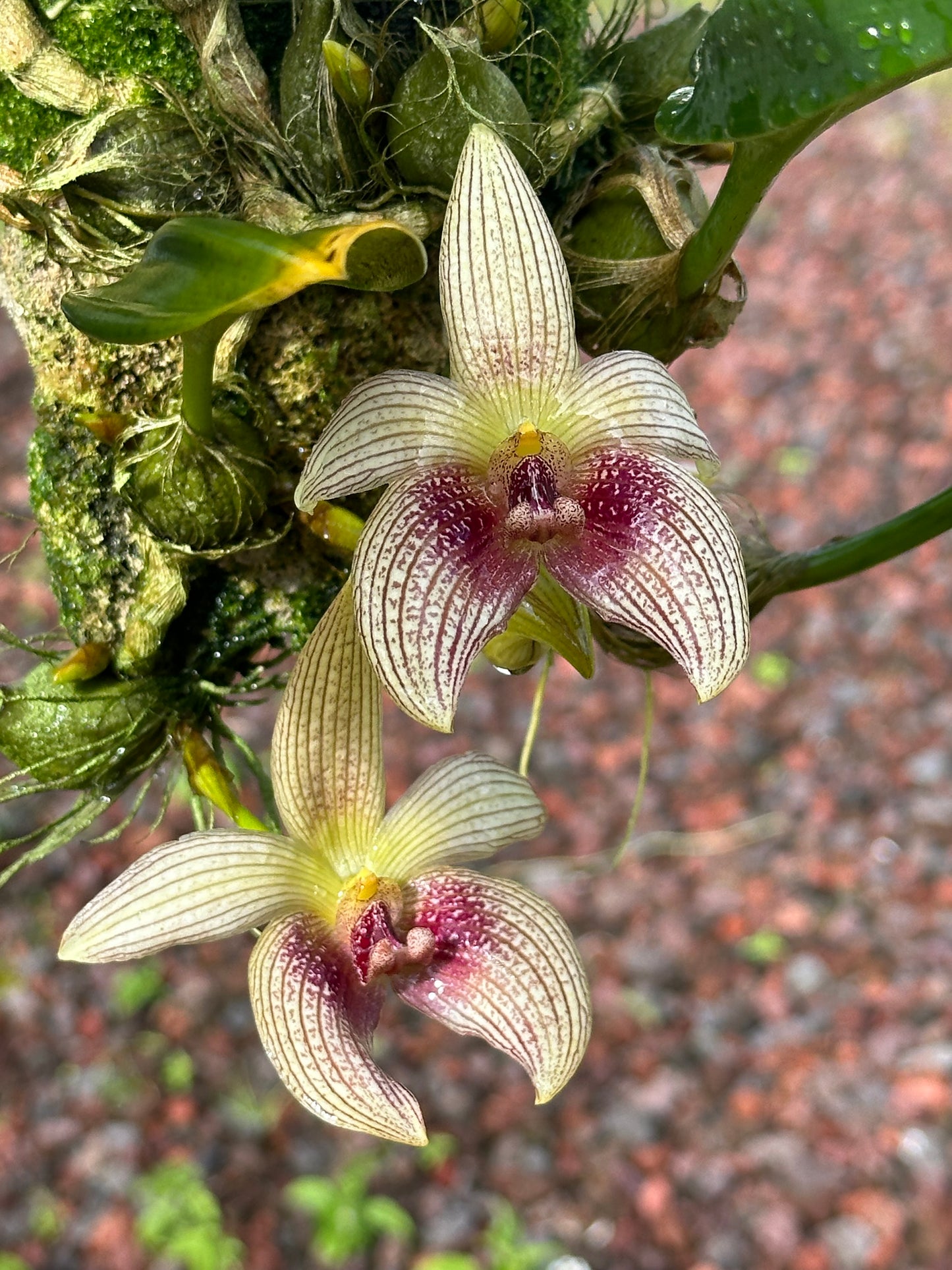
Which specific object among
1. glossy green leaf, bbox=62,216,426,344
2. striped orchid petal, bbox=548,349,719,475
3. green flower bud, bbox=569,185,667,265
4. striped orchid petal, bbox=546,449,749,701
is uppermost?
glossy green leaf, bbox=62,216,426,344

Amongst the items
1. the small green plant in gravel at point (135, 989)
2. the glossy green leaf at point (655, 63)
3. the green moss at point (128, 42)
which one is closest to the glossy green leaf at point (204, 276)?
the green moss at point (128, 42)

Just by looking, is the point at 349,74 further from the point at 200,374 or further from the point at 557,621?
the point at 557,621

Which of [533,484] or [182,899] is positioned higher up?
[533,484]

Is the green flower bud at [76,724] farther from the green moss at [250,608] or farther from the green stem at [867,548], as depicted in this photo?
the green stem at [867,548]

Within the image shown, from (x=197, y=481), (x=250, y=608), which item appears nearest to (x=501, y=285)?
(x=197, y=481)

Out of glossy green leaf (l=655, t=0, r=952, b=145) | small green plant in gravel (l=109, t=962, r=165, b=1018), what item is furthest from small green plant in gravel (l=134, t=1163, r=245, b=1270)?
glossy green leaf (l=655, t=0, r=952, b=145)

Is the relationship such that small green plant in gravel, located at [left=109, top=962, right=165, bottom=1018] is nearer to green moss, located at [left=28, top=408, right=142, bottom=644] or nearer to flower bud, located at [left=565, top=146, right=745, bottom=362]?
green moss, located at [left=28, top=408, right=142, bottom=644]
